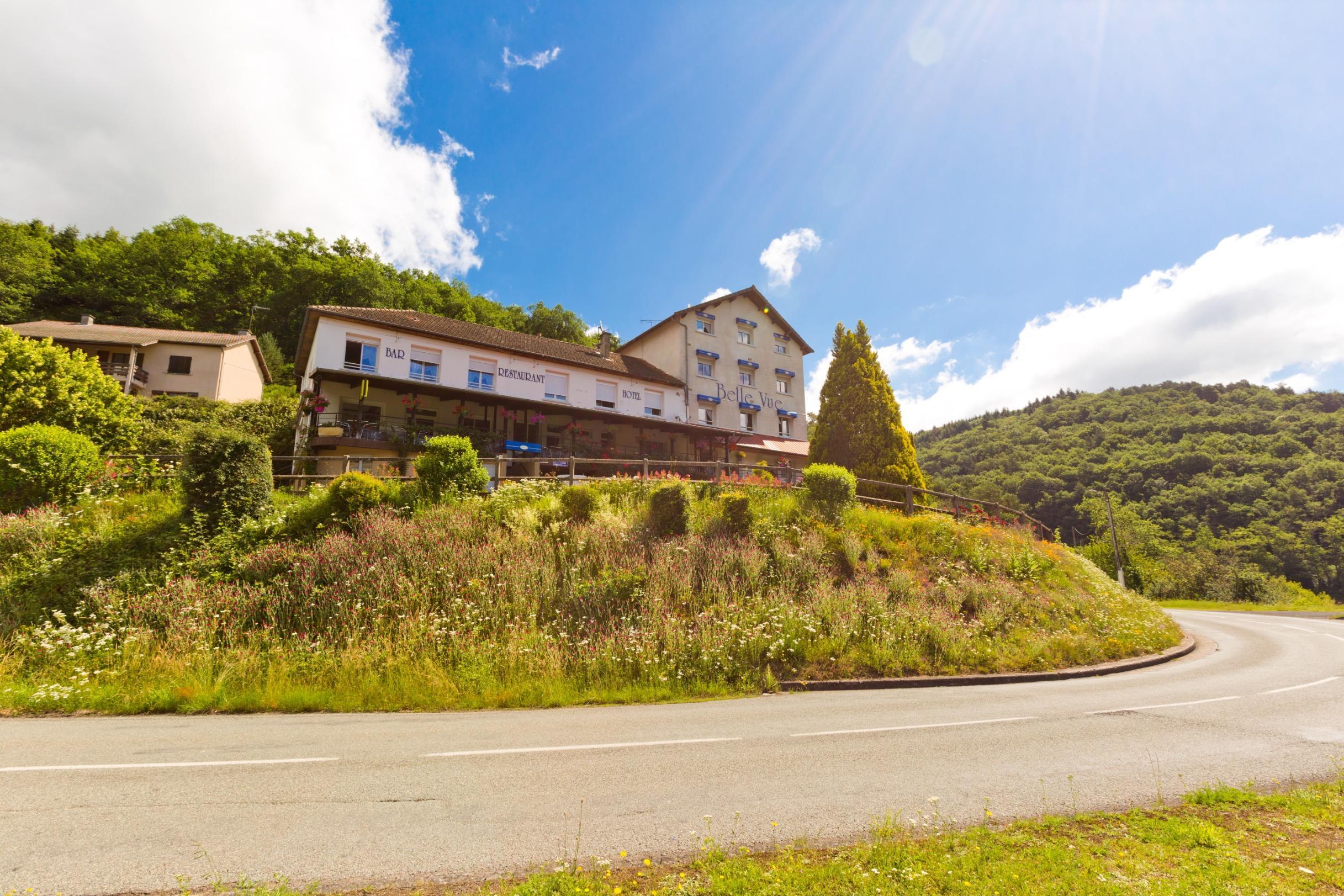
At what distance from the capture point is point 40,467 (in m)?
12.4

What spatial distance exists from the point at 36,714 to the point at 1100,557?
5316 centimetres

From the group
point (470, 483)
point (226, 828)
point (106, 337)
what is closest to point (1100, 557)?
point (470, 483)

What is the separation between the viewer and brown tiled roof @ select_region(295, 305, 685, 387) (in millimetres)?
26281

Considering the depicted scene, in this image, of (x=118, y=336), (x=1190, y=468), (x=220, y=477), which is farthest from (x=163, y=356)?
(x=1190, y=468)

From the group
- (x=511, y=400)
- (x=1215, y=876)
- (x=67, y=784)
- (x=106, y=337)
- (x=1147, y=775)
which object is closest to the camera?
(x=1215, y=876)

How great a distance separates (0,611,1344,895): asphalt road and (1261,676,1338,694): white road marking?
117 centimetres

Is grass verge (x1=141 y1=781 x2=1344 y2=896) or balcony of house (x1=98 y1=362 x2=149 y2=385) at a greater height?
balcony of house (x1=98 y1=362 x2=149 y2=385)

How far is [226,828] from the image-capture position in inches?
156

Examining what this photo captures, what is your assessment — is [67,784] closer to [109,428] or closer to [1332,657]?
[109,428]

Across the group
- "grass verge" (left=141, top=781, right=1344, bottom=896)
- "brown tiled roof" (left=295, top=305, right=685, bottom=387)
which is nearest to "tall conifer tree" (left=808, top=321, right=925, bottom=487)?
"brown tiled roof" (left=295, top=305, right=685, bottom=387)

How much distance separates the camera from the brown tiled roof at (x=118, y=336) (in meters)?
33.6

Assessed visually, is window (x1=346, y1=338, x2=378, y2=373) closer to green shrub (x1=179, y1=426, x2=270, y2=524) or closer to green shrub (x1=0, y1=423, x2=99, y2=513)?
green shrub (x1=0, y1=423, x2=99, y2=513)

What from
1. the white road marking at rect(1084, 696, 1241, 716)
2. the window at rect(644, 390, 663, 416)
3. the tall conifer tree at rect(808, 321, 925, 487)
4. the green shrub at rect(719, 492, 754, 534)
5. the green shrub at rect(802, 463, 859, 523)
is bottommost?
the white road marking at rect(1084, 696, 1241, 716)

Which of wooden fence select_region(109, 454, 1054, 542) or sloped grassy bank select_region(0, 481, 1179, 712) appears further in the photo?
wooden fence select_region(109, 454, 1054, 542)
